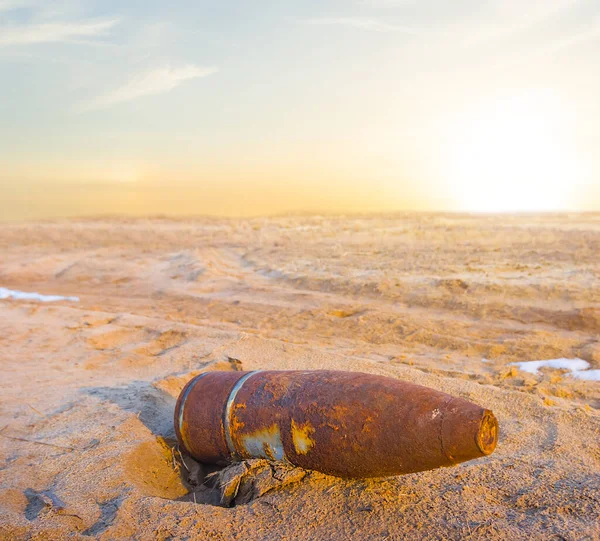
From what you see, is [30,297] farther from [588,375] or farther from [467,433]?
[467,433]

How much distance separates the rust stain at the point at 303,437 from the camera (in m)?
3.34

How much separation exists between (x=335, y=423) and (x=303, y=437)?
26 cm

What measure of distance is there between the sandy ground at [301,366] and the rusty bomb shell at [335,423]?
29 centimetres

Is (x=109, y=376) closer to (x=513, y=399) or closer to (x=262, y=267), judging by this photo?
(x=513, y=399)

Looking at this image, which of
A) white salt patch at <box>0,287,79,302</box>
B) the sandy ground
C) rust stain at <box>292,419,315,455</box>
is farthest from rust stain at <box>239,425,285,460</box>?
white salt patch at <box>0,287,79,302</box>

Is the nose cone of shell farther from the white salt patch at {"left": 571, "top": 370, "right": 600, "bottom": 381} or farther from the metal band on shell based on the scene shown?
the white salt patch at {"left": 571, "top": 370, "right": 600, "bottom": 381}

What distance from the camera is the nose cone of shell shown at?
295 centimetres

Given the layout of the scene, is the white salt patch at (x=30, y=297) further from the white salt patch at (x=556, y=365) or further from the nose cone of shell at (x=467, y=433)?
the nose cone of shell at (x=467, y=433)

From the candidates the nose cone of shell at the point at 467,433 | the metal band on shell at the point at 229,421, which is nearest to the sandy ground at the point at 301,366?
the metal band on shell at the point at 229,421

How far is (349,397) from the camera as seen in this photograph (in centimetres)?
330

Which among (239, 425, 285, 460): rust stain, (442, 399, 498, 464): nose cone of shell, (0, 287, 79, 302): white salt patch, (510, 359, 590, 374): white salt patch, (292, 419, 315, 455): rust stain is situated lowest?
(0, 287, 79, 302): white salt patch

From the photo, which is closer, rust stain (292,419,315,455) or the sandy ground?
the sandy ground

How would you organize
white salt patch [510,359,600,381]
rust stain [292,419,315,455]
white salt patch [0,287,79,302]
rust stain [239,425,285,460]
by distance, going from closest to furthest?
rust stain [292,419,315,455]
rust stain [239,425,285,460]
white salt patch [510,359,600,381]
white salt patch [0,287,79,302]

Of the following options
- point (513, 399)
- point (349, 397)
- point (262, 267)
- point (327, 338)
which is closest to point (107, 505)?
point (349, 397)
